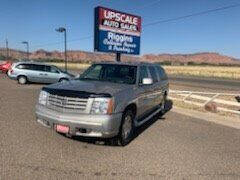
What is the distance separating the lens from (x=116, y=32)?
22281 millimetres

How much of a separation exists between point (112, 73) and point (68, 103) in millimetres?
2113

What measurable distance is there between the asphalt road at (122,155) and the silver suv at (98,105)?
434mm

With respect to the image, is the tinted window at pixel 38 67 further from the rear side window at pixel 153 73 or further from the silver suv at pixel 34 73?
the rear side window at pixel 153 73

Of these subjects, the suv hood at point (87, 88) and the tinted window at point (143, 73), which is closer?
the suv hood at point (87, 88)

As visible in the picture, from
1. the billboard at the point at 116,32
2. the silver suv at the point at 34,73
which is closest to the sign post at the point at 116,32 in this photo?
the billboard at the point at 116,32

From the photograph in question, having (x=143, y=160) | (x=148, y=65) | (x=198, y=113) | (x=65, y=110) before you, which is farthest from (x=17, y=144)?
(x=198, y=113)

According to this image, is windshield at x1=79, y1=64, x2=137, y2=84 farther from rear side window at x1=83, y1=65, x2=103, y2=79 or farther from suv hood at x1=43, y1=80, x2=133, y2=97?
suv hood at x1=43, y1=80, x2=133, y2=97

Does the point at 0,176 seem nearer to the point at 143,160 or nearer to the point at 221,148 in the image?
the point at 143,160

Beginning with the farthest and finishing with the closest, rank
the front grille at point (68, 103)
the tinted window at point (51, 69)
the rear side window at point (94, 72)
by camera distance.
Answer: the tinted window at point (51, 69), the rear side window at point (94, 72), the front grille at point (68, 103)

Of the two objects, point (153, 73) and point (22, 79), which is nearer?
point (153, 73)

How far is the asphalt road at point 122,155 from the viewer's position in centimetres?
537

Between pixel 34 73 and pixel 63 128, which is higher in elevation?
pixel 34 73

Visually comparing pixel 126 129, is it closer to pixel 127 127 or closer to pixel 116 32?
pixel 127 127

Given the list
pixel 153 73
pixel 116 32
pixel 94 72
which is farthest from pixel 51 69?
pixel 94 72
